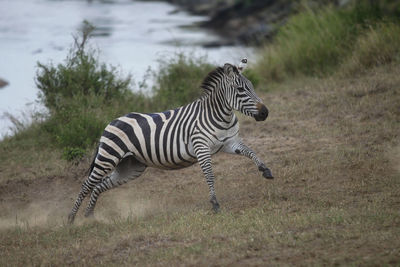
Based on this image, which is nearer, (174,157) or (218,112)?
(218,112)

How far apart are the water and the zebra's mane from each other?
24.4 ft

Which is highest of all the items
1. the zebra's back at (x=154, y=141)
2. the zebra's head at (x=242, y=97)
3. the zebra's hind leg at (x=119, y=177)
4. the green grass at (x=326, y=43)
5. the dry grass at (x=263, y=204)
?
the green grass at (x=326, y=43)

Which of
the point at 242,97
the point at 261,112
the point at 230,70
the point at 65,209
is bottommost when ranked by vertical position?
the point at 65,209

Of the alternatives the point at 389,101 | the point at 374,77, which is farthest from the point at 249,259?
the point at 374,77

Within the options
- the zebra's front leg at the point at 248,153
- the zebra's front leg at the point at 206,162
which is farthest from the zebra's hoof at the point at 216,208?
the zebra's front leg at the point at 248,153

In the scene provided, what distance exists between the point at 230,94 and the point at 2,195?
15.2 ft

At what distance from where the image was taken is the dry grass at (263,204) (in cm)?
597

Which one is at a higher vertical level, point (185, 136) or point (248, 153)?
point (185, 136)

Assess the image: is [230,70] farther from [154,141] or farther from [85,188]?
[85,188]

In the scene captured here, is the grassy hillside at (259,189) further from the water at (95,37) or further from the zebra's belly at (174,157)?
the water at (95,37)

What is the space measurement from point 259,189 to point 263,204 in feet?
2.63

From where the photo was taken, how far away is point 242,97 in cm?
759

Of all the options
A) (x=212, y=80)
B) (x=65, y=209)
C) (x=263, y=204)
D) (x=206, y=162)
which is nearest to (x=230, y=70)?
(x=212, y=80)

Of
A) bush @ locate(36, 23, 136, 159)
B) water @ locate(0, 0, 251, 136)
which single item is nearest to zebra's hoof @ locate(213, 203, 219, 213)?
bush @ locate(36, 23, 136, 159)
